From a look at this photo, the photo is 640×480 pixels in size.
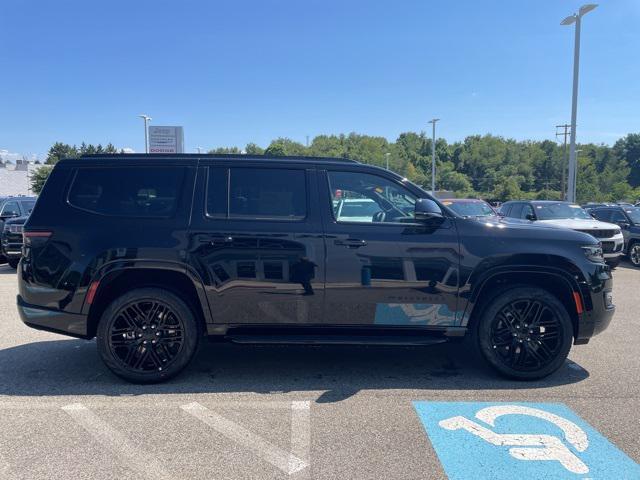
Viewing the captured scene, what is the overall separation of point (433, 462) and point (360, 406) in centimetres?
92

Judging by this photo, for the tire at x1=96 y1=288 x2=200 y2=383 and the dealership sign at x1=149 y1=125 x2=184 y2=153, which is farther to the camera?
the dealership sign at x1=149 y1=125 x2=184 y2=153

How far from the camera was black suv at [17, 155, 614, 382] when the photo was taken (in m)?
4.25

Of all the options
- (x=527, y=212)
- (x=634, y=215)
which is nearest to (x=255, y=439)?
(x=527, y=212)

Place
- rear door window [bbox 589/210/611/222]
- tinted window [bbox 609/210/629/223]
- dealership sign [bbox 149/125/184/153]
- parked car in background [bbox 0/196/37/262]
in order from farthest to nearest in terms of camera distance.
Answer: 1. dealership sign [bbox 149/125/184/153]
2. rear door window [bbox 589/210/611/222]
3. tinted window [bbox 609/210/629/223]
4. parked car in background [bbox 0/196/37/262]

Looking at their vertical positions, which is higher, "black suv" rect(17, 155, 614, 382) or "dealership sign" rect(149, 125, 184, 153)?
"dealership sign" rect(149, 125, 184, 153)

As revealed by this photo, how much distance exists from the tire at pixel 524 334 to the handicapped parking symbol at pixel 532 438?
64 centimetres

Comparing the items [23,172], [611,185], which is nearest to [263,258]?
[23,172]

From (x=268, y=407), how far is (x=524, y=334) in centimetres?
247

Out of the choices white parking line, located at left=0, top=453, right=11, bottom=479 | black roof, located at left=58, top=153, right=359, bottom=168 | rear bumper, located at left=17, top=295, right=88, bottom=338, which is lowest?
white parking line, located at left=0, top=453, right=11, bottom=479

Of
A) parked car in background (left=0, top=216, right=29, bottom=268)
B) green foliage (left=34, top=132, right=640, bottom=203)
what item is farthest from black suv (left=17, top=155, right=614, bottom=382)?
green foliage (left=34, top=132, right=640, bottom=203)

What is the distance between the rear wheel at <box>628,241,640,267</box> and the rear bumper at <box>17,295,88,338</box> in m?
13.3

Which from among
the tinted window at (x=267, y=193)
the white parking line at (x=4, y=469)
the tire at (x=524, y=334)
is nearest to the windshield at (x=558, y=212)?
the tire at (x=524, y=334)

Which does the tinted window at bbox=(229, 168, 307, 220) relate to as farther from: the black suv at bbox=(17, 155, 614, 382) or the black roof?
the black roof

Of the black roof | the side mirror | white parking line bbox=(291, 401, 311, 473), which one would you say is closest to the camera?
white parking line bbox=(291, 401, 311, 473)
